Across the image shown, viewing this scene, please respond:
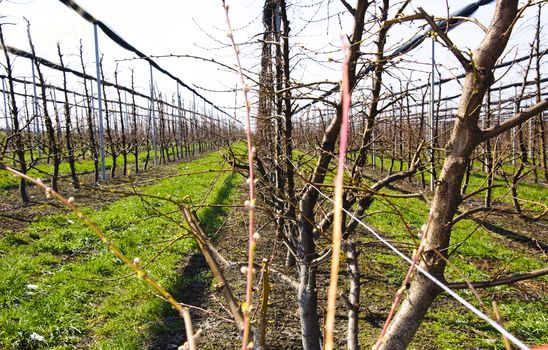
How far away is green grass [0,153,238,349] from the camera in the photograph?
344 centimetres

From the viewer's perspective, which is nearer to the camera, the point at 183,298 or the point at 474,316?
the point at 474,316

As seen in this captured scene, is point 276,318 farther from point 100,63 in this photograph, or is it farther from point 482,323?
point 100,63

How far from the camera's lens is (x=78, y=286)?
4328 mm

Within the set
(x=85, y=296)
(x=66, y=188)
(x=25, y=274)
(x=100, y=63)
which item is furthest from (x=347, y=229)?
(x=100, y=63)

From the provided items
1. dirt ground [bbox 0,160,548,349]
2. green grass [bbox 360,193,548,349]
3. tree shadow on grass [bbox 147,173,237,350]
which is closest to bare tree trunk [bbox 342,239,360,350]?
dirt ground [bbox 0,160,548,349]

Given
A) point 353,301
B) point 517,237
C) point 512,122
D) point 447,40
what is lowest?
point 517,237

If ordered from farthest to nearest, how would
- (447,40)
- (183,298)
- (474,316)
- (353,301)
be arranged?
(183,298)
(474,316)
(353,301)
(447,40)

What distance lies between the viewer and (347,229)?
2307 mm

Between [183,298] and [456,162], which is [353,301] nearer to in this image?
[456,162]

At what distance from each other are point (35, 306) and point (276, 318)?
2.31 metres

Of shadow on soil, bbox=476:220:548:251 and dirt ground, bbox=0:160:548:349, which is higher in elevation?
dirt ground, bbox=0:160:548:349

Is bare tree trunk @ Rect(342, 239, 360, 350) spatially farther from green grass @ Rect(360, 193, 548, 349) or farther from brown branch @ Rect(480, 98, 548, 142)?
brown branch @ Rect(480, 98, 548, 142)

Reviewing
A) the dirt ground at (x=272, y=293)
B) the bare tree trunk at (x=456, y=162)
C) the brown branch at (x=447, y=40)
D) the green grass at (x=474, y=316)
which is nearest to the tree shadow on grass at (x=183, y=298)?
the dirt ground at (x=272, y=293)

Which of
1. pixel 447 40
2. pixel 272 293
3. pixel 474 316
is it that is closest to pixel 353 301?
pixel 447 40
